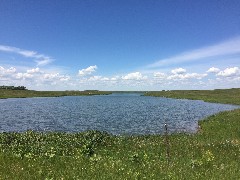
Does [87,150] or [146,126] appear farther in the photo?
[146,126]

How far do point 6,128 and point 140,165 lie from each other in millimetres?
37600

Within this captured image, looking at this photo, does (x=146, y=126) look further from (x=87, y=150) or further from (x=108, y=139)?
(x=87, y=150)

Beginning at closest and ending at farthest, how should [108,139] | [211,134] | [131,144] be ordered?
1. [131,144]
2. [108,139]
3. [211,134]

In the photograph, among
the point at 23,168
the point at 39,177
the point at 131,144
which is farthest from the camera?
the point at 131,144

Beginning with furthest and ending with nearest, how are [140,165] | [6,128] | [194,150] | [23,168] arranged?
[6,128], [194,150], [140,165], [23,168]

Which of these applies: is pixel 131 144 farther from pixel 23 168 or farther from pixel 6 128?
pixel 6 128

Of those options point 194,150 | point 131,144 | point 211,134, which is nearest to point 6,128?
point 131,144

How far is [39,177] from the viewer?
48.3 feet

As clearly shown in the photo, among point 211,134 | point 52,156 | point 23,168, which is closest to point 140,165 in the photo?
point 52,156

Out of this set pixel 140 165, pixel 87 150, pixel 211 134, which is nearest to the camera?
pixel 140 165

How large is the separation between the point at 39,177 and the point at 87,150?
24.6 feet

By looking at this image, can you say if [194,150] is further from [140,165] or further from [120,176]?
[120,176]

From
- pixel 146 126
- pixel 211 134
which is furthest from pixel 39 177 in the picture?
pixel 146 126

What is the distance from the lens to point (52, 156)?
18516 millimetres
